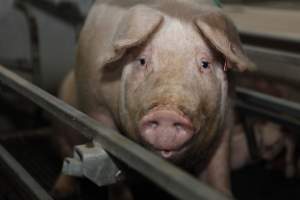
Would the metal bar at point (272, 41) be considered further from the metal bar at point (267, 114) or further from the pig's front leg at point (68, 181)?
the pig's front leg at point (68, 181)

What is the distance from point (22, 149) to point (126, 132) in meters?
1.49

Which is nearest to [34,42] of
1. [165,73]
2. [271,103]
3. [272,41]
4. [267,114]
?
[272,41]

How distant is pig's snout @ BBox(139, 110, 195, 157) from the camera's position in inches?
50.4

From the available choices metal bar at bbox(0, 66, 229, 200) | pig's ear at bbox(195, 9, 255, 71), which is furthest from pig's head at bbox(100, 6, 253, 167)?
metal bar at bbox(0, 66, 229, 200)

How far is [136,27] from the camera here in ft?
4.92

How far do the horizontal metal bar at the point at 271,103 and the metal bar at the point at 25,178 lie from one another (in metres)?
1.08

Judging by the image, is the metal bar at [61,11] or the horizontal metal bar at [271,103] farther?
the metal bar at [61,11]

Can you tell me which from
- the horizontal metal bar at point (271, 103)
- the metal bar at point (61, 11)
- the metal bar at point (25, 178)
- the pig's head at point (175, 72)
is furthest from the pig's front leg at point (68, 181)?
the metal bar at point (61, 11)

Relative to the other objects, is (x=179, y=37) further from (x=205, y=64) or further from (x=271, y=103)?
(x=271, y=103)

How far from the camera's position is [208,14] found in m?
1.53

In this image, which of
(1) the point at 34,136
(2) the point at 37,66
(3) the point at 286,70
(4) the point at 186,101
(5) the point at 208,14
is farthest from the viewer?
(2) the point at 37,66

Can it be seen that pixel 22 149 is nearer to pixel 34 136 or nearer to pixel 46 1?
pixel 34 136

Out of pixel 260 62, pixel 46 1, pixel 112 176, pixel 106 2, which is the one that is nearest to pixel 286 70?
pixel 260 62

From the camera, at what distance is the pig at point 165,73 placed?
4.41ft
